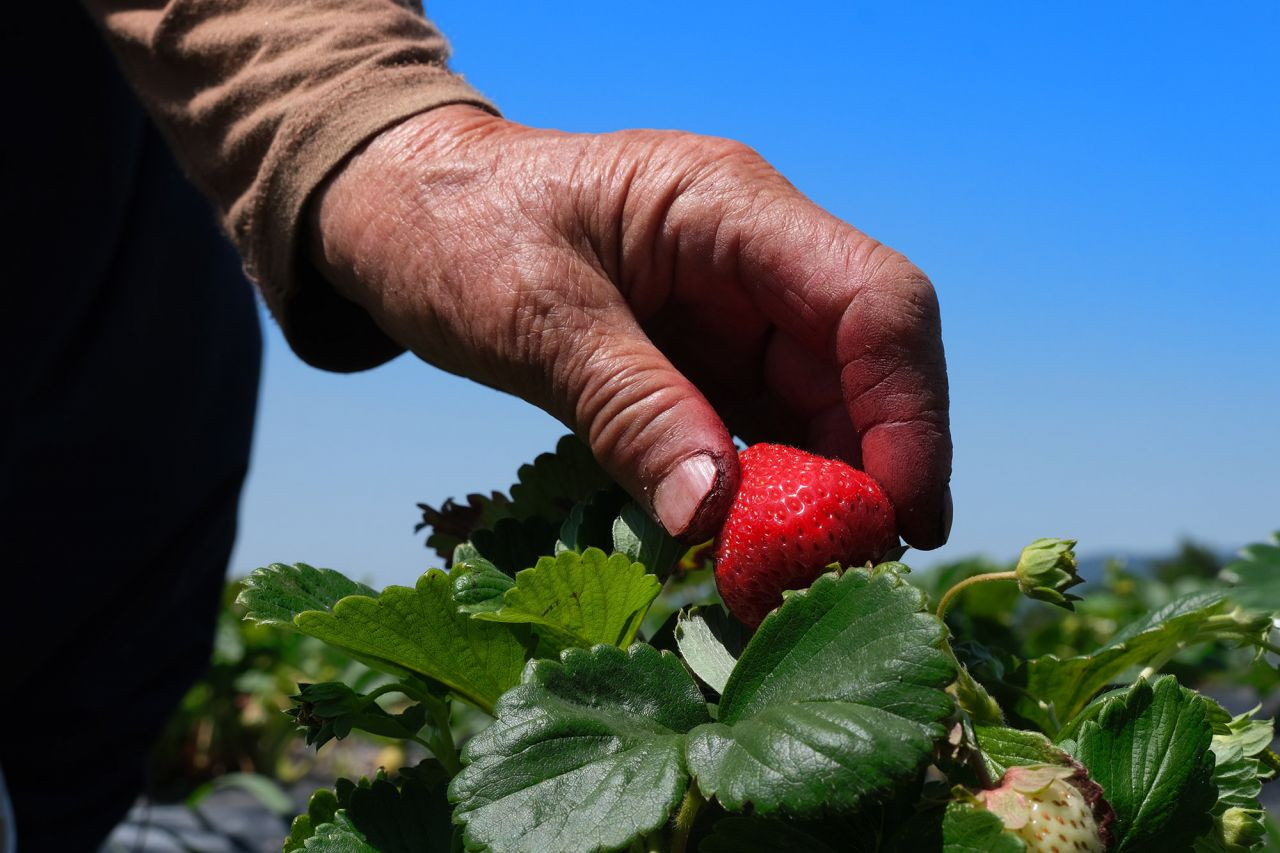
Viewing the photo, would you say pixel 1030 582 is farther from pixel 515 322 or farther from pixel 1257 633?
pixel 515 322

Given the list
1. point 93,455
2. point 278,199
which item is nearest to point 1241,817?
point 278,199

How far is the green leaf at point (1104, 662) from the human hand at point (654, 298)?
219 millimetres

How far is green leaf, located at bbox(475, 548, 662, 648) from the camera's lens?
762 millimetres

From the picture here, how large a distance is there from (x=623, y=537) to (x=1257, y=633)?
47 cm

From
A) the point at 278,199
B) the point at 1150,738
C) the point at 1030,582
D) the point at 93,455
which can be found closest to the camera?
the point at 1150,738

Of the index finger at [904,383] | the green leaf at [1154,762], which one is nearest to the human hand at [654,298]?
the index finger at [904,383]

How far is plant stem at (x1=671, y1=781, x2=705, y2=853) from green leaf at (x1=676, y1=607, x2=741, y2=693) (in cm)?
9

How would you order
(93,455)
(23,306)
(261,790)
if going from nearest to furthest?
(23,306) < (93,455) < (261,790)

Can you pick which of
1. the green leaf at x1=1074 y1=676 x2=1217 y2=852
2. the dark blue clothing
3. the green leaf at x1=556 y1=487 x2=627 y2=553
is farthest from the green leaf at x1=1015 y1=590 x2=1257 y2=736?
the dark blue clothing

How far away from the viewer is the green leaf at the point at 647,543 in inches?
36.5

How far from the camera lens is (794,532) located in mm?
881

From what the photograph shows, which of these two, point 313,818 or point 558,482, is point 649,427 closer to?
point 558,482

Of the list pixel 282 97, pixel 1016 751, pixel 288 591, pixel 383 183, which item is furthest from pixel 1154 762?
pixel 282 97

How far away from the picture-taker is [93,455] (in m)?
2.97
